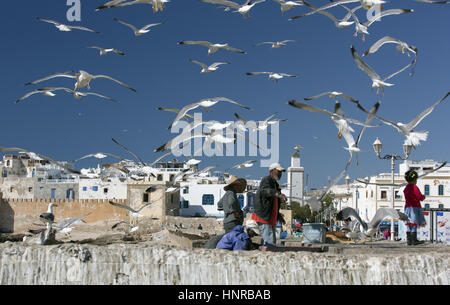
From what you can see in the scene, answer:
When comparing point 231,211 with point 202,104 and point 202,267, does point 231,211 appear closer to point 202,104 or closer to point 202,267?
point 202,267

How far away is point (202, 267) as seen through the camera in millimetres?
6094

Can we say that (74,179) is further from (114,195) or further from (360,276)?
(360,276)

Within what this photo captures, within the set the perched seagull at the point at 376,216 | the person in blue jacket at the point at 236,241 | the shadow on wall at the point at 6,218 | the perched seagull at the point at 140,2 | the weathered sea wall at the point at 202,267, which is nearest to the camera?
the weathered sea wall at the point at 202,267

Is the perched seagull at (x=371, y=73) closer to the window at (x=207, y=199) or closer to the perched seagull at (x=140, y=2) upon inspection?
the perched seagull at (x=140, y=2)

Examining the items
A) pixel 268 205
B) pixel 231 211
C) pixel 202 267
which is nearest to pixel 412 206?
pixel 268 205

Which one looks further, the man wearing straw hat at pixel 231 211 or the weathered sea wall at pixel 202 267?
the man wearing straw hat at pixel 231 211

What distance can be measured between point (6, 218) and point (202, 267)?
5072 cm

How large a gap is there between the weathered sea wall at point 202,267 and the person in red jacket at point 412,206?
9.58 ft

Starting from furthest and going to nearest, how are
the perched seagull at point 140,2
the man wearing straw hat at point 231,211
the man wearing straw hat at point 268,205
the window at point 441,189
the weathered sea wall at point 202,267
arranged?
the window at point 441,189
the perched seagull at point 140,2
the man wearing straw hat at point 231,211
the man wearing straw hat at point 268,205
the weathered sea wall at point 202,267

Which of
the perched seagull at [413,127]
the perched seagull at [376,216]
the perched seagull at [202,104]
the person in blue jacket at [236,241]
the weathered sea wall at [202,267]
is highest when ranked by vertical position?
the perched seagull at [202,104]

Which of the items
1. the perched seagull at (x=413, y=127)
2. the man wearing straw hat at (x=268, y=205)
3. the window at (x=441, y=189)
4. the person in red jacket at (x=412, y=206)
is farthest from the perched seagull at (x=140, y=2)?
the window at (x=441, y=189)

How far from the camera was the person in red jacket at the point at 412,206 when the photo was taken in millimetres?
9016

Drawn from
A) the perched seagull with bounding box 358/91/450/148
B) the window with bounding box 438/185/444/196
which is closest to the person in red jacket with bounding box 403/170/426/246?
the perched seagull with bounding box 358/91/450/148

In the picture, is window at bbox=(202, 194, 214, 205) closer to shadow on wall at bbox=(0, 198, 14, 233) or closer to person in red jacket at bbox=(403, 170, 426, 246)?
shadow on wall at bbox=(0, 198, 14, 233)
